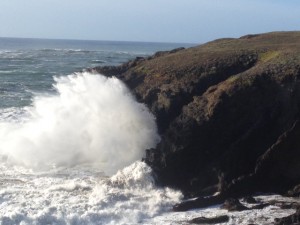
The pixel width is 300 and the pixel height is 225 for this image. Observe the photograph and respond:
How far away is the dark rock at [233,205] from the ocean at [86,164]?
0.22 m

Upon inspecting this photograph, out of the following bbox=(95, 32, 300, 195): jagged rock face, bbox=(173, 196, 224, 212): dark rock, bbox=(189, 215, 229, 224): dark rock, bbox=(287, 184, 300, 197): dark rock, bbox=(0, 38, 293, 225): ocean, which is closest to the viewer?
bbox=(189, 215, 229, 224): dark rock

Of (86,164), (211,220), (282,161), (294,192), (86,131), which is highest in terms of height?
(86,131)

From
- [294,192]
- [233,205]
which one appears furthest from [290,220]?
[294,192]

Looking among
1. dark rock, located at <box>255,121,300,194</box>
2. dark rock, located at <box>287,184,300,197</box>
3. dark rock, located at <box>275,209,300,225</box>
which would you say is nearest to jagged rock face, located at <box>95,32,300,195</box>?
dark rock, located at <box>255,121,300,194</box>

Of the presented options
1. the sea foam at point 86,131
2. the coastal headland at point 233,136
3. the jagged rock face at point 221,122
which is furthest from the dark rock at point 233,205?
the sea foam at point 86,131

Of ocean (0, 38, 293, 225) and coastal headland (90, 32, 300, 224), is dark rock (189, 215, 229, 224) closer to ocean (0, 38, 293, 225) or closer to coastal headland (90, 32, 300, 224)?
ocean (0, 38, 293, 225)

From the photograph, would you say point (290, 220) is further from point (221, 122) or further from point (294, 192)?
point (221, 122)

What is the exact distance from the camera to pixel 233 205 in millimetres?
15922

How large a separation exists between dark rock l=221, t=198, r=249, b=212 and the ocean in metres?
0.22

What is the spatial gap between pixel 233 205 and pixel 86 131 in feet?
28.2

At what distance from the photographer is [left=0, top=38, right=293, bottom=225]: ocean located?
15.7 m

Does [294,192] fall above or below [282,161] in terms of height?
below

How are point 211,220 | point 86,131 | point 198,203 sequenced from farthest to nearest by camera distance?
point 86,131 < point 198,203 < point 211,220

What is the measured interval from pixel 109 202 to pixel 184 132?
376 cm
